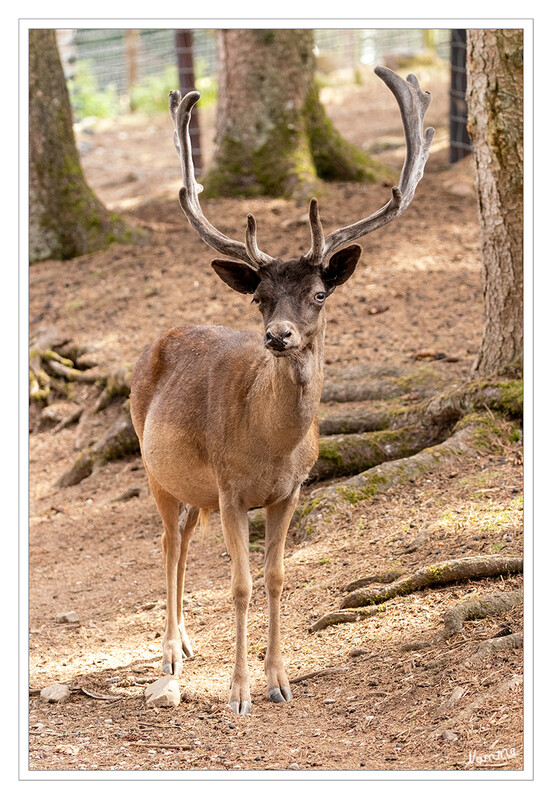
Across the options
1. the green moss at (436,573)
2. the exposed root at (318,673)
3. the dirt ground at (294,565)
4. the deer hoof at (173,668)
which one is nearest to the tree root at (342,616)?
the dirt ground at (294,565)

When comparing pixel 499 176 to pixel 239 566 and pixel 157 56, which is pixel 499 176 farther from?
pixel 157 56

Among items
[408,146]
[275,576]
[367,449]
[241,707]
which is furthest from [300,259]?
[367,449]

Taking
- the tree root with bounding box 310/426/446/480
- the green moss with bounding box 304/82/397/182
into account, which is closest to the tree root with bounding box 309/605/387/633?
the tree root with bounding box 310/426/446/480

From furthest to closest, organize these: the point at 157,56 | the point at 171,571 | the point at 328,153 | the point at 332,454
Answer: the point at 157,56 < the point at 328,153 < the point at 332,454 < the point at 171,571

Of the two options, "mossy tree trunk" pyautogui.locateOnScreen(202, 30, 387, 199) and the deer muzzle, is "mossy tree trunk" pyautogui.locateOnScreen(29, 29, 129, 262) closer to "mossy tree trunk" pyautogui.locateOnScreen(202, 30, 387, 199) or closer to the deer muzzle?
"mossy tree trunk" pyautogui.locateOnScreen(202, 30, 387, 199)

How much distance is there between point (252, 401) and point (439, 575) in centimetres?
189

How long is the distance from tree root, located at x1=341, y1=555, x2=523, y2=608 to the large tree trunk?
282 centimetres

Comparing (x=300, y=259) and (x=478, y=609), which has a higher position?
(x=300, y=259)

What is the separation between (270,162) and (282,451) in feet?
34.7

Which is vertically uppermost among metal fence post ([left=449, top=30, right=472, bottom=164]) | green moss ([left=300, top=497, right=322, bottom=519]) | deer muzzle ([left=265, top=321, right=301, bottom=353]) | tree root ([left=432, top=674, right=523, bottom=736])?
metal fence post ([left=449, top=30, right=472, bottom=164])

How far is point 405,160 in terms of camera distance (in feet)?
20.9

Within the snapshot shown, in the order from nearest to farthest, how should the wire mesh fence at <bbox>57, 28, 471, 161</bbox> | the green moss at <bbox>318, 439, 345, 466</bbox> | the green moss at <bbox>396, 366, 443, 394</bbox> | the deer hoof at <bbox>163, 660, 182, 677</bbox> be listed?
the deer hoof at <bbox>163, 660, 182, 677</bbox> < the green moss at <bbox>318, 439, 345, 466</bbox> < the green moss at <bbox>396, 366, 443, 394</bbox> < the wire mesh fence at <bbox>57, 28, 471, 161</bbox>

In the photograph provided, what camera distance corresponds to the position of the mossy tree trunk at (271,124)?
51.7ft

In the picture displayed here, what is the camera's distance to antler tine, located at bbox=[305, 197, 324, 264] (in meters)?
5.62
